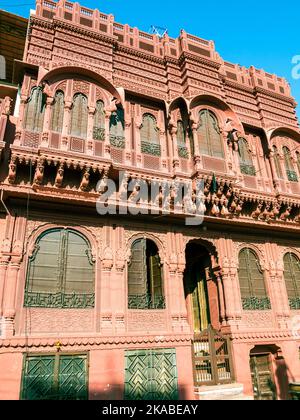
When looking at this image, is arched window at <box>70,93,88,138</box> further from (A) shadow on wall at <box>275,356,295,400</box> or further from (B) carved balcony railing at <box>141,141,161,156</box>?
(A) shadow on wall at <box>275,356,295,400</box>

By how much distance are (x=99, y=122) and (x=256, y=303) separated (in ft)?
28.9

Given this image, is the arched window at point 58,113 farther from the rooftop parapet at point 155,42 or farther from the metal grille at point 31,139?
the rooftop parapet at point 155,42

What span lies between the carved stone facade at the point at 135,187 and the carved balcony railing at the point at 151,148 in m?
0.05

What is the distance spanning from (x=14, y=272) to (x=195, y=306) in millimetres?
8064

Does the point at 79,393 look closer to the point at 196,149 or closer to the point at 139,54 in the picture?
the point at 196,149

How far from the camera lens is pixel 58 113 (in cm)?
1137

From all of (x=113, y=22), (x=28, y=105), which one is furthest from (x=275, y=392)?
(x=113, y=22)

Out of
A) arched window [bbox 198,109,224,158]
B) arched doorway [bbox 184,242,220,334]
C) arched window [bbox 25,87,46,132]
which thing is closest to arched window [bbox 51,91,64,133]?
arched window [bbox 25,87,46,132]

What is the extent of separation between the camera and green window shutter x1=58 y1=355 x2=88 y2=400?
8992 millimetres

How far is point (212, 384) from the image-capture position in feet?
35.0

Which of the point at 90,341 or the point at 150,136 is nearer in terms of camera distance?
the point at 90,341

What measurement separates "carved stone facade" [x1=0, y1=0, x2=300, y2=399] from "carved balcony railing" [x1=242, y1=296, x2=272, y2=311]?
16cm

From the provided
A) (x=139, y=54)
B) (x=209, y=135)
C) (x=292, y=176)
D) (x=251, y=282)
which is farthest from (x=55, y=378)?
(x=292, y=176)
